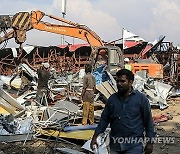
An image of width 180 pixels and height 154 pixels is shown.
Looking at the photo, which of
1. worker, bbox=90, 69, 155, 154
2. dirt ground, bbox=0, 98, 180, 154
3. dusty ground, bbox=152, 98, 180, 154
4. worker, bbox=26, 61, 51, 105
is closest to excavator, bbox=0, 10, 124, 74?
worker, bbox=26, 61, 51, 105

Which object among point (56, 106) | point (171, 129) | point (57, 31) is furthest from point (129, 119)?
point (57, 31)

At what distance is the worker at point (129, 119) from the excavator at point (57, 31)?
710cm

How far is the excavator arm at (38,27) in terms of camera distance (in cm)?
1049

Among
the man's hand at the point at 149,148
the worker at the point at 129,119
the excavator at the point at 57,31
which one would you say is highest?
the excavator at the point at 57,31

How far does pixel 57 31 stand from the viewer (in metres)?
13.1

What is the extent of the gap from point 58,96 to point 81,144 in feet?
14.0

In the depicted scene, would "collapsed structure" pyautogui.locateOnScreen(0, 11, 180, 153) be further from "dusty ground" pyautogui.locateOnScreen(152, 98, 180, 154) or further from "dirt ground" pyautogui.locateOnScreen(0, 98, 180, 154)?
"dusty ground" pyautogui.locateOnScreen(152, 98, 180, 154)

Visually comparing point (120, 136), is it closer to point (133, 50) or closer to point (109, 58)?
point (109, 58)

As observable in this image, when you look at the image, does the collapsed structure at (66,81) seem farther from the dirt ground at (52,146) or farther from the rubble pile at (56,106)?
the dirt ground at (52,146)

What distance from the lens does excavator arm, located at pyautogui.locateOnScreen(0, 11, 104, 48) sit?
10492 millimetres

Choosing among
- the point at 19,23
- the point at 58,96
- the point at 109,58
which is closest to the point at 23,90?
the point at 58,96

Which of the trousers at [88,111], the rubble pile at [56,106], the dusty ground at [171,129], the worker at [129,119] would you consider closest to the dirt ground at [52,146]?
the dusty ground at [171,129]

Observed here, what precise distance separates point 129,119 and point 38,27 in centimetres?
907

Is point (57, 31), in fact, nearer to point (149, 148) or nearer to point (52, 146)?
point (52, 146)
